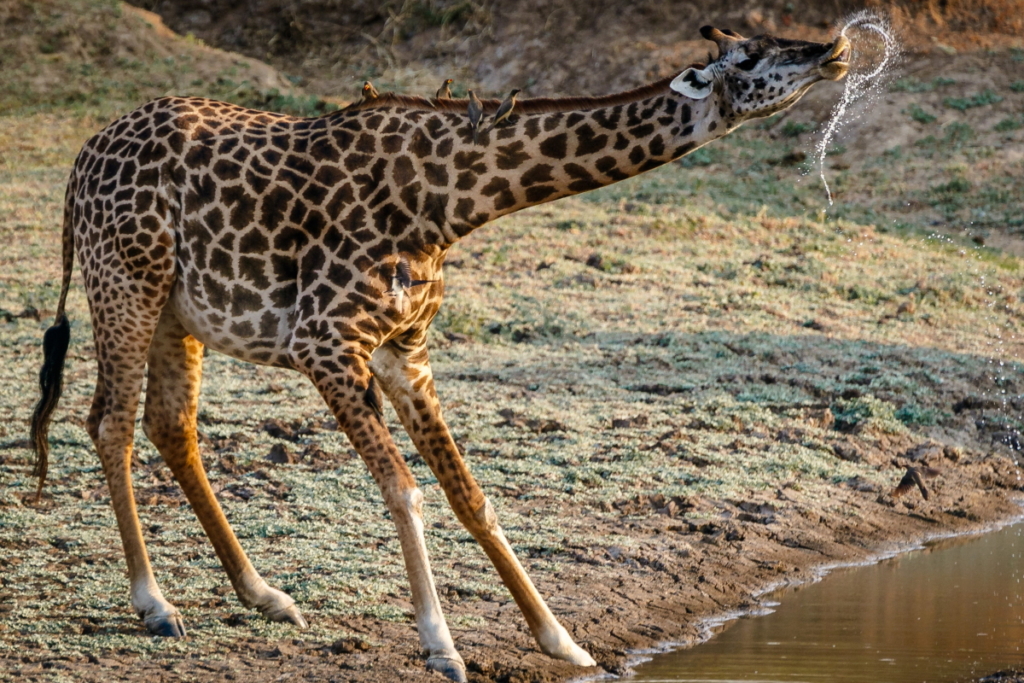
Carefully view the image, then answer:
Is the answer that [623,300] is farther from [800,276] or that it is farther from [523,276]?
[800,276]

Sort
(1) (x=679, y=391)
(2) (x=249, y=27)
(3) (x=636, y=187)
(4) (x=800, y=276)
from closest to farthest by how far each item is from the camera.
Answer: (1) (x=679, y=391)
(4) (x=800, y=276)
(3) (x=636, y=187)
(2) (x=249, y=27)

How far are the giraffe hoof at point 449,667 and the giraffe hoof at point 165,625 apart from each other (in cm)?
106

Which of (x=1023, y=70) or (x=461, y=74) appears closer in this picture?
(x=1023, y=70)

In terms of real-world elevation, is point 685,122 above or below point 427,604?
above

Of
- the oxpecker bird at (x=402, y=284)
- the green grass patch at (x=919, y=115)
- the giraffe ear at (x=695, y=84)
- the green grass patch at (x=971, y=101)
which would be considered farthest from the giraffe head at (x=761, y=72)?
the green grass patch at (x=971, y=101)

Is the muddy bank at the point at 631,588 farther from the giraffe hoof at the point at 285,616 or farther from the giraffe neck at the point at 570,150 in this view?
the giraffe neck at the point at 570,150

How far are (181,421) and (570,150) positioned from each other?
2.04 m

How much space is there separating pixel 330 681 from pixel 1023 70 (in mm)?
15876

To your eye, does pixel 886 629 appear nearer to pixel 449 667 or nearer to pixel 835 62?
pixel 449 667

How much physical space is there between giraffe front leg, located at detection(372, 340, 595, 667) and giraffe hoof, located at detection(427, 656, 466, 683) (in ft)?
1.23

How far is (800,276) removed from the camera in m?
11.9

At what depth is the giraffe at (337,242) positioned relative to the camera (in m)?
4.90

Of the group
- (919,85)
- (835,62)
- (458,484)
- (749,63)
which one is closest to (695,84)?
(749,63)

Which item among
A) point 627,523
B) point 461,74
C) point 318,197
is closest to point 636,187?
point 461,74
